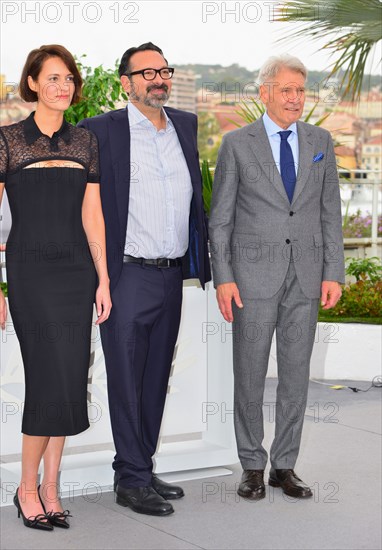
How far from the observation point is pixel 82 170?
3.66 metres

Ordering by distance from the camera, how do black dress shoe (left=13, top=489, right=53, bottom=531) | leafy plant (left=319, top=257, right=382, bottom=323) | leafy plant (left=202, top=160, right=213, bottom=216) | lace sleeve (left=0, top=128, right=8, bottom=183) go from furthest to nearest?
leafy plant (left=319, top=257, right=382, bottom=323)
leafy plant (left=202, top=160, right=213, bottom=216)
black dress shoe (left=13, top=489, right=53, bottom=531)
lace sleeve (left=0, top=128, right=8, bottom=183)

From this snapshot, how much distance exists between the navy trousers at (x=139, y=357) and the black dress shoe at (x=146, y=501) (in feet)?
0.09

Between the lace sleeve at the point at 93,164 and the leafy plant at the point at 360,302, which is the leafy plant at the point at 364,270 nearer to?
the leafy plant at the point at 360,302

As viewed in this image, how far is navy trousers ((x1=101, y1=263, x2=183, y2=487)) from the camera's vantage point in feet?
12.8

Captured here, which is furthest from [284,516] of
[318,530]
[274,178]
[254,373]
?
[274,178]

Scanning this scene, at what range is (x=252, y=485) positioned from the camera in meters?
4.18

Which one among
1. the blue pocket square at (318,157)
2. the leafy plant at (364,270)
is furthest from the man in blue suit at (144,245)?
the leafy plant at (364,270)

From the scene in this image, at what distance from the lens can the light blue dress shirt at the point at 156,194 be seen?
3.90 m

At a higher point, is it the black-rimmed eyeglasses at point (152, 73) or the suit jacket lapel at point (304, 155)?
the black-rimmed eyeglasses at point (152, 73)

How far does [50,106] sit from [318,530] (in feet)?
6.25

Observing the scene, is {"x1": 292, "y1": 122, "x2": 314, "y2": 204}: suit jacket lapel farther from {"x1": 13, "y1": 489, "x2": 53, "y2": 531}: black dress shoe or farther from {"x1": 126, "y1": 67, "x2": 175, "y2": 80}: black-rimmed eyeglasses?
{"x1": 13, "y1": 489, "x2": 53, "y2": 531}: black dress shoe

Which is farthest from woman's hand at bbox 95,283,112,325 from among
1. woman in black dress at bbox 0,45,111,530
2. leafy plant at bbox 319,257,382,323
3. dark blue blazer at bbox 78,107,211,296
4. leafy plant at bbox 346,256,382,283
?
leafy plant at bbox 346,256,382,283

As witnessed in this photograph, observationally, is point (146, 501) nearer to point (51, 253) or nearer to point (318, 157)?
point (51, 253)

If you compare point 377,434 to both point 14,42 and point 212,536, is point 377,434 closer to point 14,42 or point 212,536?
point 212,536
